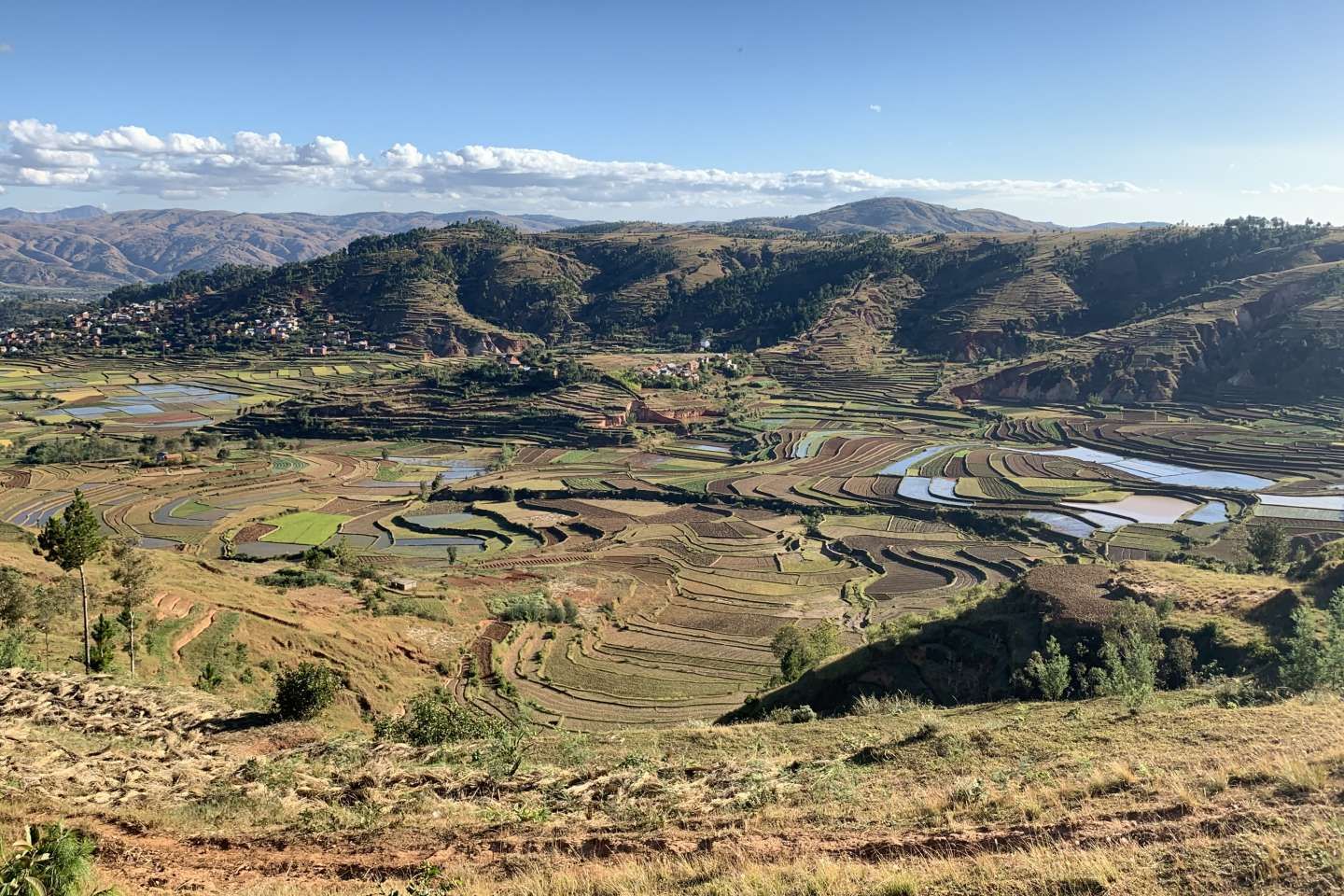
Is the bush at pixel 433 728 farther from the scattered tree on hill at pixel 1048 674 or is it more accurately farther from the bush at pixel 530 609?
the bush at pixel 530 609

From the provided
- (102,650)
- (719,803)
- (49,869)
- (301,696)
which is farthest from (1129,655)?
(102,650)

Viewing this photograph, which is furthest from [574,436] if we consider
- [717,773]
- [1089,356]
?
[717,773]

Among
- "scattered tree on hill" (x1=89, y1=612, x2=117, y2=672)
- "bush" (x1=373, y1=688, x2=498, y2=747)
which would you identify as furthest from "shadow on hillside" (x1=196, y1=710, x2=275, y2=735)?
"scattered tree on hill" (x1=89, y1=612, x2=117, y2=672)

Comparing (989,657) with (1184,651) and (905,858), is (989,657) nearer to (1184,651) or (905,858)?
(1184,651)

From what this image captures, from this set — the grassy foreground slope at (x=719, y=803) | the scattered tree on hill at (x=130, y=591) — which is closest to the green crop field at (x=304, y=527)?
the scattered tree on hill at (x=130, y=591)

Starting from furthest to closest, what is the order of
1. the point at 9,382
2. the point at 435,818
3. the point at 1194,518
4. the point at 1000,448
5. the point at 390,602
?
the point at 9,382, the point at 1000,448, the point at 1194,518, the point at 390,602, the point at 435,818

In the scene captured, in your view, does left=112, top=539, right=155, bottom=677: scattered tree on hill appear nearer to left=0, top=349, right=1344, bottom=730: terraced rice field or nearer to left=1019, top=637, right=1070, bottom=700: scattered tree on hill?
left=0, top=349, right=1344, bottom=730: terraced rice field
